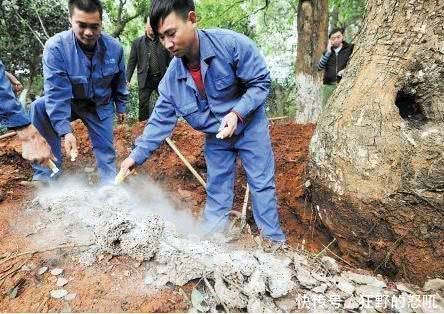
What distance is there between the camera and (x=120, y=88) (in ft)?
11.9

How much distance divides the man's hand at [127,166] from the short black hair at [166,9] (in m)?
0.88

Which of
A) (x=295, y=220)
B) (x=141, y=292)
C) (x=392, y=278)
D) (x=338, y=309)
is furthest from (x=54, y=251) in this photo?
→ (x=392, y=278)

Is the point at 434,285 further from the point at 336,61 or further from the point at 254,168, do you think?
the point at 336,61

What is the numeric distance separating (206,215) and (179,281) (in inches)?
48.2

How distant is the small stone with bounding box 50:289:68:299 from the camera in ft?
6.29

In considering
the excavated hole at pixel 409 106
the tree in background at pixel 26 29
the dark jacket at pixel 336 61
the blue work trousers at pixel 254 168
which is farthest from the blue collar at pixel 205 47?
the tree in background at pixel 26 29

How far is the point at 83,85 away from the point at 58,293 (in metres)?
1.88

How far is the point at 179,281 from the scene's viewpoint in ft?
6.42

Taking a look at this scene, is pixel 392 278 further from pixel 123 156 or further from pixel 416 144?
pixel 123 156

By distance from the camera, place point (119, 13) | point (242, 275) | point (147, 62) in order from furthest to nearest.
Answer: point (119, 13), point (147, 62), point (242, 275)

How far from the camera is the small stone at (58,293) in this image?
6.29ft

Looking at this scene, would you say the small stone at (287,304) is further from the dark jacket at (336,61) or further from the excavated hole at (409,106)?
the dark jacket at (336,61)

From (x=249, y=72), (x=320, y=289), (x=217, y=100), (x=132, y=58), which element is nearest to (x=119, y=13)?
(x=132, y=58)

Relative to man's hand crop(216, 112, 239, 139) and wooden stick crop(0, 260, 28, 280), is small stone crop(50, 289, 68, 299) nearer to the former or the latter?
wooden stick crop(0, 260, 28, 280)
